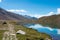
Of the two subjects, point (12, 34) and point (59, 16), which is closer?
point (12, 34)

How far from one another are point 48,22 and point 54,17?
3518 millimetres

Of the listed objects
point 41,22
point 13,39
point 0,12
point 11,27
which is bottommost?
point 13,39

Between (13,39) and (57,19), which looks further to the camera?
(57,19)

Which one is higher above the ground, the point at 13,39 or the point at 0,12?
the point at 0,12

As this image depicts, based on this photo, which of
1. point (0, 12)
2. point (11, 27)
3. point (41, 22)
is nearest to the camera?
point (11, 27)

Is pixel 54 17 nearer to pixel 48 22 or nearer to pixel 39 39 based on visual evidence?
pixel 48 22

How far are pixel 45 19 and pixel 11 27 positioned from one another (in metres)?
68.5

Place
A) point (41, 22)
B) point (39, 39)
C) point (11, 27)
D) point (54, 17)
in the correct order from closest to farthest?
1. point (11, 27)
2. point (39, 39)
3. point (41, 22)
4. point (54, 17)

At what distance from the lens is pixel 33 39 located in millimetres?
22609

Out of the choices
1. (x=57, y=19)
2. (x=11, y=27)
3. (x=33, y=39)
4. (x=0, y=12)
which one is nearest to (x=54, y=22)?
(x=57, y=19)

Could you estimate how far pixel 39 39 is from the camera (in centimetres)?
2247

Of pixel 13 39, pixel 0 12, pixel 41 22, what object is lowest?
pixel 13 39

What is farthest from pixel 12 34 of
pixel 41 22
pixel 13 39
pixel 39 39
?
pixel 41 22

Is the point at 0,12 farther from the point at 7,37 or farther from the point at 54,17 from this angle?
the point at 7,37
